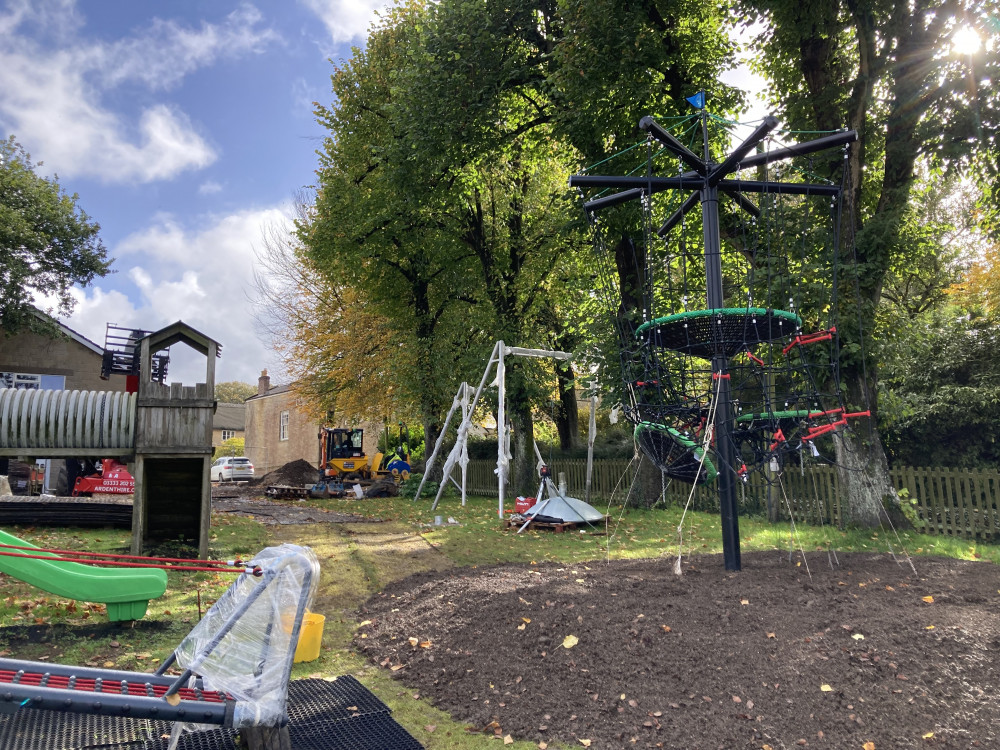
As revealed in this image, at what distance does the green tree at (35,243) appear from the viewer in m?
22.1

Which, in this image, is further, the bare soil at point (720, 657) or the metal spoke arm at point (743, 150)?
the metal spoke arm at point (743, 150)

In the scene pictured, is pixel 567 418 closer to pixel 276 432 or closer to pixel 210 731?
pixel 210 731

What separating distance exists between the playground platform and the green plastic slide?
144cm

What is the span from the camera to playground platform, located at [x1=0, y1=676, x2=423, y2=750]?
12.8 ft

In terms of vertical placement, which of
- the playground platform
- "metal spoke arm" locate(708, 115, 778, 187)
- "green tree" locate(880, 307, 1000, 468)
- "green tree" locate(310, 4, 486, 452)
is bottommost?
the playground platform

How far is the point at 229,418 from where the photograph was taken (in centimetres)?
6397

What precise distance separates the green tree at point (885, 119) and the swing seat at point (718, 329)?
4.16 metres

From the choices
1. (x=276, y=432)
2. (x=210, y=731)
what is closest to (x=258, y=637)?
(x=210, y=731)

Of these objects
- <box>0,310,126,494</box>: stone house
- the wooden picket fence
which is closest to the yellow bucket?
the wooden picket fence

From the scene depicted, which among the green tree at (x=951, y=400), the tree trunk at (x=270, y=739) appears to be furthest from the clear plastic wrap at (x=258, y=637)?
the green tree at (x=951, y=400)

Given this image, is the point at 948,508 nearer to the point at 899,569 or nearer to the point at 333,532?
→ the point at 899,569

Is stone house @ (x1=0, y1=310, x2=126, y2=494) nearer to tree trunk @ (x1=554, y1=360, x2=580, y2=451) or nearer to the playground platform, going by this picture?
tree trunk @ (x1=554, y1=360, x2=580, y2=451)

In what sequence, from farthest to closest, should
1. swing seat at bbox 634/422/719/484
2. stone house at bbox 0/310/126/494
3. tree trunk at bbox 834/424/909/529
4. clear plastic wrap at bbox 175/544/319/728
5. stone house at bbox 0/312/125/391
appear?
1. stone house at bbox 0/312/125/391
2. stone house at bbox 0/310/126/494
3. tree trunk at bbox 834/424/909/529
4. swing seat at bbox 634/422/719/484
5. clear plastic wrap at bbox 175/544/319/728

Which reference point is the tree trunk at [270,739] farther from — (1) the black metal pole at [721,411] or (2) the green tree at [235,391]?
(2) the green tree at [235,391]
